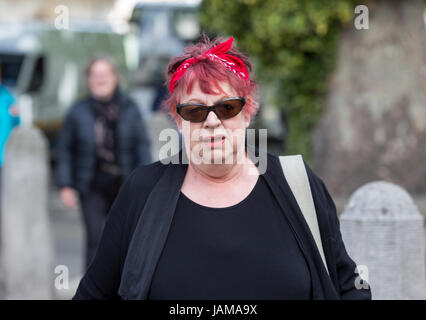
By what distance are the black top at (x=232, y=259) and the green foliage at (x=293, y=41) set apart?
8.08m

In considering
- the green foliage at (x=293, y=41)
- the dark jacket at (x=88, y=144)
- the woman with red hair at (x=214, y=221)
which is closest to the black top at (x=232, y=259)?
the woman with red hair at (x=214, y=221)

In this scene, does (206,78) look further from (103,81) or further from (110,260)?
(103,81)

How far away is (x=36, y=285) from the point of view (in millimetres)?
7227

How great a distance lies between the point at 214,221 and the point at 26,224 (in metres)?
4.55

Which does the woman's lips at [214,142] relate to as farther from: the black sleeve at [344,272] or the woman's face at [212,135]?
the black sleeve at [344,272]

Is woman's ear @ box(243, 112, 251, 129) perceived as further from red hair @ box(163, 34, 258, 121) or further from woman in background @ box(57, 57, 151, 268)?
woman in background @ box(57, 57, 151, 268)

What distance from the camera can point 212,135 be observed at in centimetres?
316

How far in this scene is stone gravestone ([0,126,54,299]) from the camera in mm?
7246

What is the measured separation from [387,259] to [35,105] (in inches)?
578

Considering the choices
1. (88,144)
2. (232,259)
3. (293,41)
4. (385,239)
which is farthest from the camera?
(293,41)

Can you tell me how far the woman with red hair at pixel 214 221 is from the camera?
301 centimetres

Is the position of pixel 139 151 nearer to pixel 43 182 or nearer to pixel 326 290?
pixel 43 182

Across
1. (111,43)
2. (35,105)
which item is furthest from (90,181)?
(111,43)

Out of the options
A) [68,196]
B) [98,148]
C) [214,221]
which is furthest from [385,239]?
[68,196]
